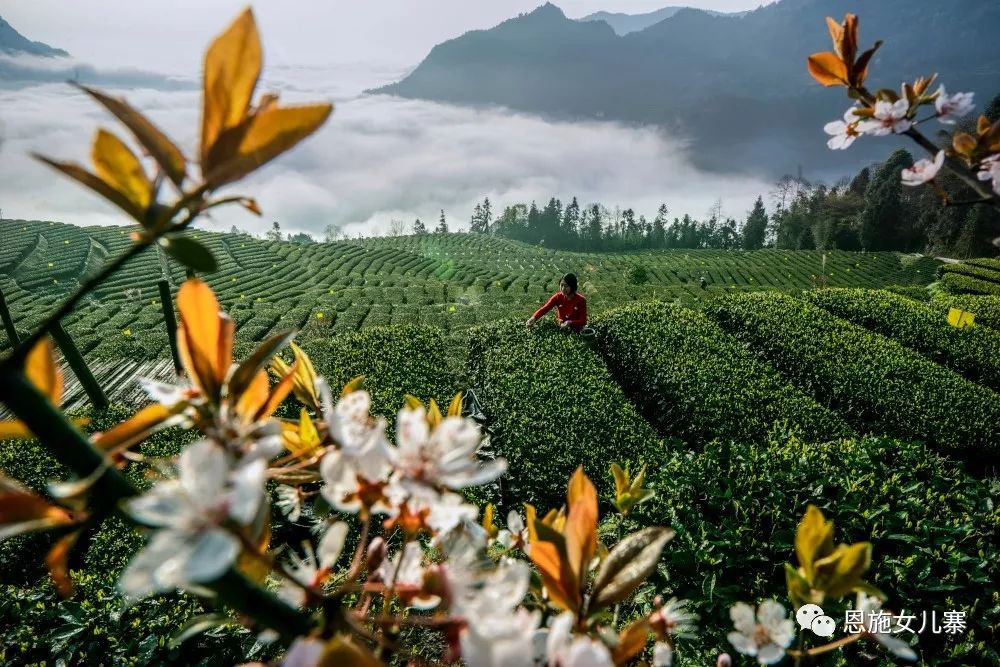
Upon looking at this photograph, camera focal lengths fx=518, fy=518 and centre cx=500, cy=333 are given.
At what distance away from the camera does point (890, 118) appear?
3.13 ft

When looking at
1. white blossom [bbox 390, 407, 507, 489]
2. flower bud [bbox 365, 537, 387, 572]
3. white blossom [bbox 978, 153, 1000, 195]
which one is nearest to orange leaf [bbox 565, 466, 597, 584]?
white blossom [bbox 390, 407, 507, 489]

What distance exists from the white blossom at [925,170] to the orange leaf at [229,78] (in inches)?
37.8

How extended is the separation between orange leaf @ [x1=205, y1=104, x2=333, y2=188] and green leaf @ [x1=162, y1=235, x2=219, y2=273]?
51 millimetres

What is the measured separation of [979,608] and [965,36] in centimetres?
24614

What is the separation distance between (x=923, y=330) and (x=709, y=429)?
5.56 metres

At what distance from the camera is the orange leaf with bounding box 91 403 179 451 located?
44 centimetres

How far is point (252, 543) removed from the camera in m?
0.37

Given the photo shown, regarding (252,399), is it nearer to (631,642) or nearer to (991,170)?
(631,642)

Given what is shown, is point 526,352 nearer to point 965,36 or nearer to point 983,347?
point 983,347

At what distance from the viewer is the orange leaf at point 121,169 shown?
0.42 metres

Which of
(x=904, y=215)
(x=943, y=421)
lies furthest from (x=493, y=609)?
(x=904, y=215)

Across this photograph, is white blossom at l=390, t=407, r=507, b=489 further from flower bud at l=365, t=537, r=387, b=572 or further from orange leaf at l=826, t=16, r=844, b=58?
orange leaf at l=826, t=16, r=844, b=58

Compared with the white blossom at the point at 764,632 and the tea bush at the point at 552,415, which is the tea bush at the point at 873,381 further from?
the white blossom at the point at 764,632

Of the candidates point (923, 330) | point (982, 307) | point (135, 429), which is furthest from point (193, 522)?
point (982, 307)
